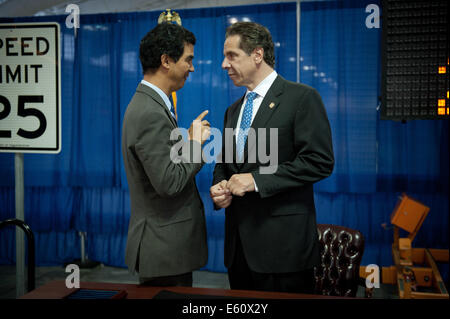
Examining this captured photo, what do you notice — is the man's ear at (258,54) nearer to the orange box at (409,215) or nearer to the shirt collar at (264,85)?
the shirt collar at (264,85)

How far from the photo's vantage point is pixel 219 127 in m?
3.61

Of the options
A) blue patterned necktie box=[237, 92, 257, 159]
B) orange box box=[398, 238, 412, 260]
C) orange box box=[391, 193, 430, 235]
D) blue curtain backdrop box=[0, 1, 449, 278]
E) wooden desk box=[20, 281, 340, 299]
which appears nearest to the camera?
wooden desk box=[20, 281, 340, 299]

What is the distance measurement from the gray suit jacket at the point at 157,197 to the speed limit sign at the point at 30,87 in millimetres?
422

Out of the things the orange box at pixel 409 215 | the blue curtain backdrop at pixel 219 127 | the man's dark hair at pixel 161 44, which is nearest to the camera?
the man's dark hair at pixel 161 44

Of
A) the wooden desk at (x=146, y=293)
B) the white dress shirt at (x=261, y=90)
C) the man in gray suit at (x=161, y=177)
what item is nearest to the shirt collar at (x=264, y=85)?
the white dress shirt at (x=261, y=90)

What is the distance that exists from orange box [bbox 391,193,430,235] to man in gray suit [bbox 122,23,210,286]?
2278mm

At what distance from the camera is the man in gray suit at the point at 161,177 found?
4.11ft

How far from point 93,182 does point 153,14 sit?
188 centimetres

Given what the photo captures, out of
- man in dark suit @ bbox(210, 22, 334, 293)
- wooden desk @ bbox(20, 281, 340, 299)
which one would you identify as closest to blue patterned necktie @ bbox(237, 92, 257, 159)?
man in dark suit @ bbox(210, 22, 334, 293)

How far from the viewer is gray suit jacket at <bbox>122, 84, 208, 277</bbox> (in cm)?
125

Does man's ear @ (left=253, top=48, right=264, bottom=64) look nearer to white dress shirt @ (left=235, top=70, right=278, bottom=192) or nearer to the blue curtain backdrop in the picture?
white dress shirt @ (left=235, top=70, right=278, bottom=192)

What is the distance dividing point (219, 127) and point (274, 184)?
234 cm
